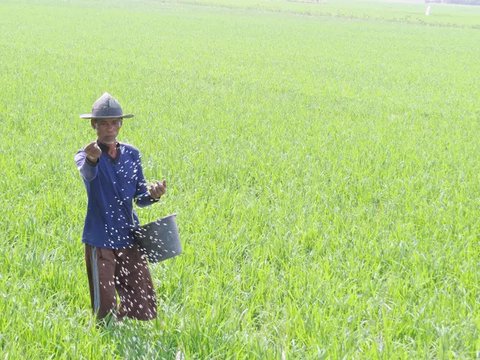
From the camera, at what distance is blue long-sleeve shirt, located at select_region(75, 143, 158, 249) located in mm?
2449

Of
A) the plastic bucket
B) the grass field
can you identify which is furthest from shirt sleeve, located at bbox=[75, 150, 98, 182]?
the grass field

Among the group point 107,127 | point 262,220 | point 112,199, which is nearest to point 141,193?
point 112,199

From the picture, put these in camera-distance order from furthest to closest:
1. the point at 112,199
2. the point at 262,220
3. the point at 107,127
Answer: the point at 262,220 → the point at 112,199 → the point at 107,127

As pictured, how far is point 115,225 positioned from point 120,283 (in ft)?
1.09

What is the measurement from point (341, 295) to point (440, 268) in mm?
818

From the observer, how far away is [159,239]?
2527 mm

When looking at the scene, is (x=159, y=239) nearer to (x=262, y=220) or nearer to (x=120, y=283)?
(x=120, y=283)

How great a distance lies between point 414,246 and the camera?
3.78 meters

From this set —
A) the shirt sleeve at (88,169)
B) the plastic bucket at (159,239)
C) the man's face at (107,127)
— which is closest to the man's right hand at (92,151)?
the shirt sleeve at (88,169)

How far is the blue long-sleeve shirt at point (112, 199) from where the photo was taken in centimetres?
245

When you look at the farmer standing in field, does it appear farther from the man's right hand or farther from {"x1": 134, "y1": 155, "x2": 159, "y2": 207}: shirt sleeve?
the man's right hand

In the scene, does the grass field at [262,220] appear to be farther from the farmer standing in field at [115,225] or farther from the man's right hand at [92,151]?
the man's right hand at [92,151]

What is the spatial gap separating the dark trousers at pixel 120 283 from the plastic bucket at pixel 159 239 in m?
0.06

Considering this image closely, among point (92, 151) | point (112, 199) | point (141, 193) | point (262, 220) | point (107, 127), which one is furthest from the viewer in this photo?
point (262, 220)
